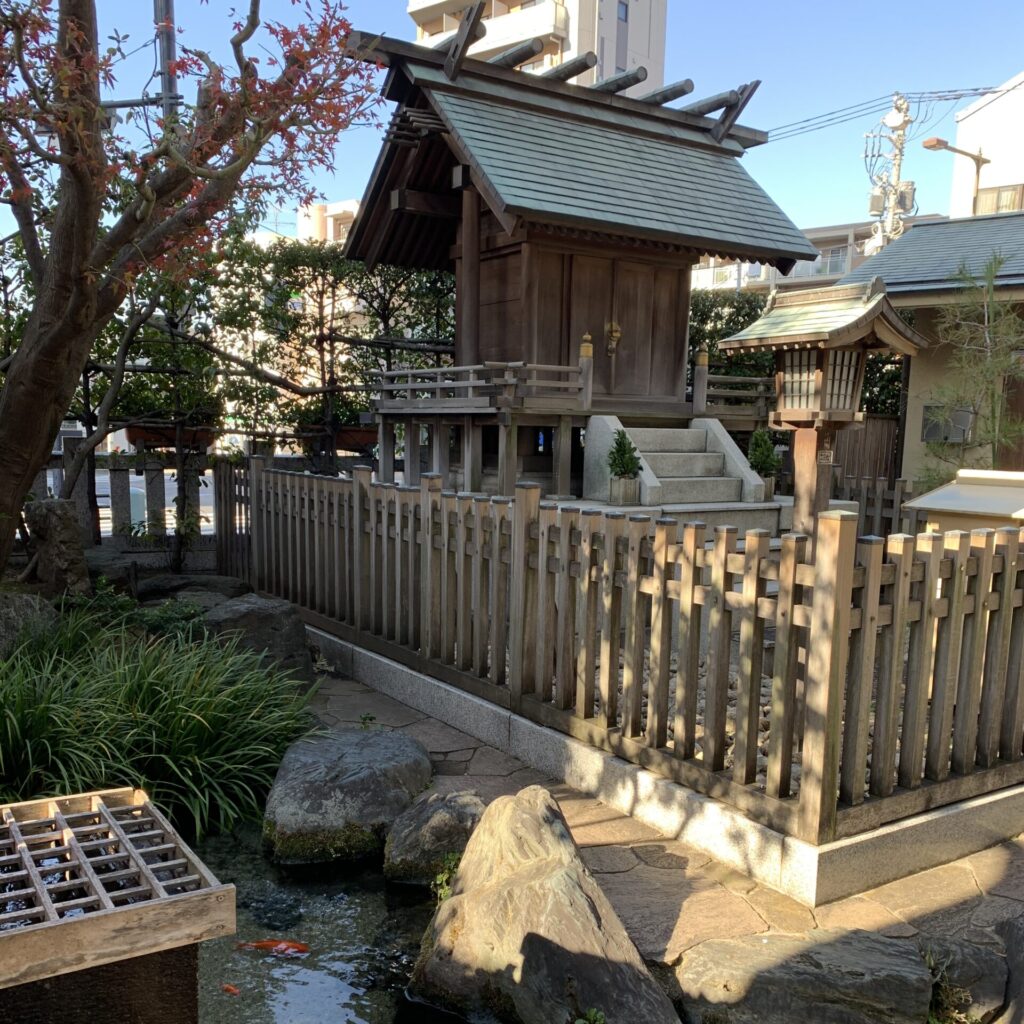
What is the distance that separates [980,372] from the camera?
13883 millimetres

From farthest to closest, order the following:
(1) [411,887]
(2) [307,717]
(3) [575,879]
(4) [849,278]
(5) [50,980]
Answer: (4) [849,278] < (2) [307,717] < (1) [411,887] < (3) [575,879] < (5) [50,980]

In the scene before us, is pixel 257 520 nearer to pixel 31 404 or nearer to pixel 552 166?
pixel 31 404

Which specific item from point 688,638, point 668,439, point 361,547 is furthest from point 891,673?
point 668,439

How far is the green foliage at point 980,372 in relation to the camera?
13.8 meters

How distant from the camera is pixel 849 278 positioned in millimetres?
17828

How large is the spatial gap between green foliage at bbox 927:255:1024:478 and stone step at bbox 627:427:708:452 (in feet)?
13.1

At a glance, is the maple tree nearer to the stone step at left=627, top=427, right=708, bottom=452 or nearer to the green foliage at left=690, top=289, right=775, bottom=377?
the stone step at left=627, top=427, right=708, bottom=452

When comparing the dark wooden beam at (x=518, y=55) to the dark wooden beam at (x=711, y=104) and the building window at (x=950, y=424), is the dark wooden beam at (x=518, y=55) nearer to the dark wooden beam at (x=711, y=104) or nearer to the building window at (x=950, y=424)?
the dark wooden beam at (x=711, y=104)

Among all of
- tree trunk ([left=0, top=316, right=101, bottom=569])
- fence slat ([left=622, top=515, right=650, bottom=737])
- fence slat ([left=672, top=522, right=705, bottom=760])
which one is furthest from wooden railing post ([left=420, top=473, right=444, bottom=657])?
tree trunk ([left=0, top=316, right=101, bottom=569])

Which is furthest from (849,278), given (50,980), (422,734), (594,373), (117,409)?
(50,980)

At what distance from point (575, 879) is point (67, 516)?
22.2ft

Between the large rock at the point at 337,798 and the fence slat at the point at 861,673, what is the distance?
2331 mm

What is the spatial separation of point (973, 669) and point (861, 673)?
3.32 feet

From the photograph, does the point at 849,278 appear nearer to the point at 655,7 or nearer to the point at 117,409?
the point at 117,409
